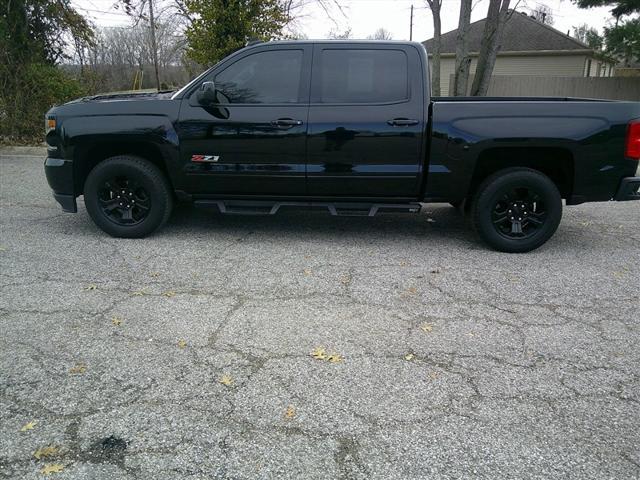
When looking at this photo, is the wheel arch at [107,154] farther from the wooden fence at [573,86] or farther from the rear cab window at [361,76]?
the wooden fence at [573,86]

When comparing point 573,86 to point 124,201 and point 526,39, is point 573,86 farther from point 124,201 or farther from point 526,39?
point 124,201

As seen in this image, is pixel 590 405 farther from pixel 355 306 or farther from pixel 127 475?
pixel 127 475

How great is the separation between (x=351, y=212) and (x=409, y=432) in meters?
3.05

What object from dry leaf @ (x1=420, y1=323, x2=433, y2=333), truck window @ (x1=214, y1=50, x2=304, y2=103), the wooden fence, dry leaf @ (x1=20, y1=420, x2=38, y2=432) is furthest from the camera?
the wooden fence

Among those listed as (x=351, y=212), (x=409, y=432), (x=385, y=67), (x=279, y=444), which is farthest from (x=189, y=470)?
(x=385, y=67)

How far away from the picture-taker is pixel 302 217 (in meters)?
6.61

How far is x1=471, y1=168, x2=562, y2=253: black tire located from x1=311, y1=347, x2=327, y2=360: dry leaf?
2658mm

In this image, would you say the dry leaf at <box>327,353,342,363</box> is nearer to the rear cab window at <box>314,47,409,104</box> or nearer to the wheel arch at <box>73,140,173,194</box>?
the rear cab window at <box>314,47,409,104</box>

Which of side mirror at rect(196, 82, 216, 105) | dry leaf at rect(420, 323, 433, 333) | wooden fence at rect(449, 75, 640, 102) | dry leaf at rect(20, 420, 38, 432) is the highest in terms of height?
wooden fence at rect(449, 75, 640, 102)

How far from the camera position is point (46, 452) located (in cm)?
241

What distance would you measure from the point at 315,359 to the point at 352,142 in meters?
2.56

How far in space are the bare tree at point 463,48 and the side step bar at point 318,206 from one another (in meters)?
10.2

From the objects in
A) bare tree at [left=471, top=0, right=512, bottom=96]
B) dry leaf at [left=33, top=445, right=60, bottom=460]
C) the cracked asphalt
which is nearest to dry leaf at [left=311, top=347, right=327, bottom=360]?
the cracked asphalt

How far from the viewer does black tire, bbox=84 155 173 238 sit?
5.42 meters
